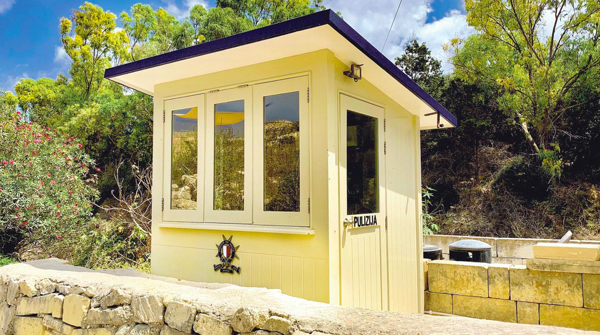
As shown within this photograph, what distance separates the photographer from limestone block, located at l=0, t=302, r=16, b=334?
3.63 m

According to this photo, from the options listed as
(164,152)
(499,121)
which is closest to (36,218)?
(164,152)

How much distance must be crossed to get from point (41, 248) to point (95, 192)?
2.06m

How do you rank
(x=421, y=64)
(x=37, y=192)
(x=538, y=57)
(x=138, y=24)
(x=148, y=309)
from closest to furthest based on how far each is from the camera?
(x=148, y=309) < (x=37, y=192) < (x=538, y=57) < (x=421, y=64) < (x=138, y=24)

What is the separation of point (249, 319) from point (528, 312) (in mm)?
4403

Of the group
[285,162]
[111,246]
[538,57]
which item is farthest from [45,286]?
[538,57]

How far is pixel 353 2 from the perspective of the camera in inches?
579

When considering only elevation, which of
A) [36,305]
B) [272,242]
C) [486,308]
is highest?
[272,242]

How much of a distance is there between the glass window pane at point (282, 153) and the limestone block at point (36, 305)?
6.28 feet

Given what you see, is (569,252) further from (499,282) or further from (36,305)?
(36,305)

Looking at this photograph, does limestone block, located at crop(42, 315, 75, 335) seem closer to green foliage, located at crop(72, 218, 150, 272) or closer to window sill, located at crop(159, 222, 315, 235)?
window sill, located at crop(159, 222, 315, 235)

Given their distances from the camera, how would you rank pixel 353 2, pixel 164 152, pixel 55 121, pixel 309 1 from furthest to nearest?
pixel 309 1 → pixel 55 121 → pixel 353 2 → pixel 164 152

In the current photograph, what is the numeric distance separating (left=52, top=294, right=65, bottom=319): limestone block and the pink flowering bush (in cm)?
572

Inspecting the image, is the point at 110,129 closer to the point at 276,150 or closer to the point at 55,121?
the point at 55,121

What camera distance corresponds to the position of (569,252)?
4977 millimetres
